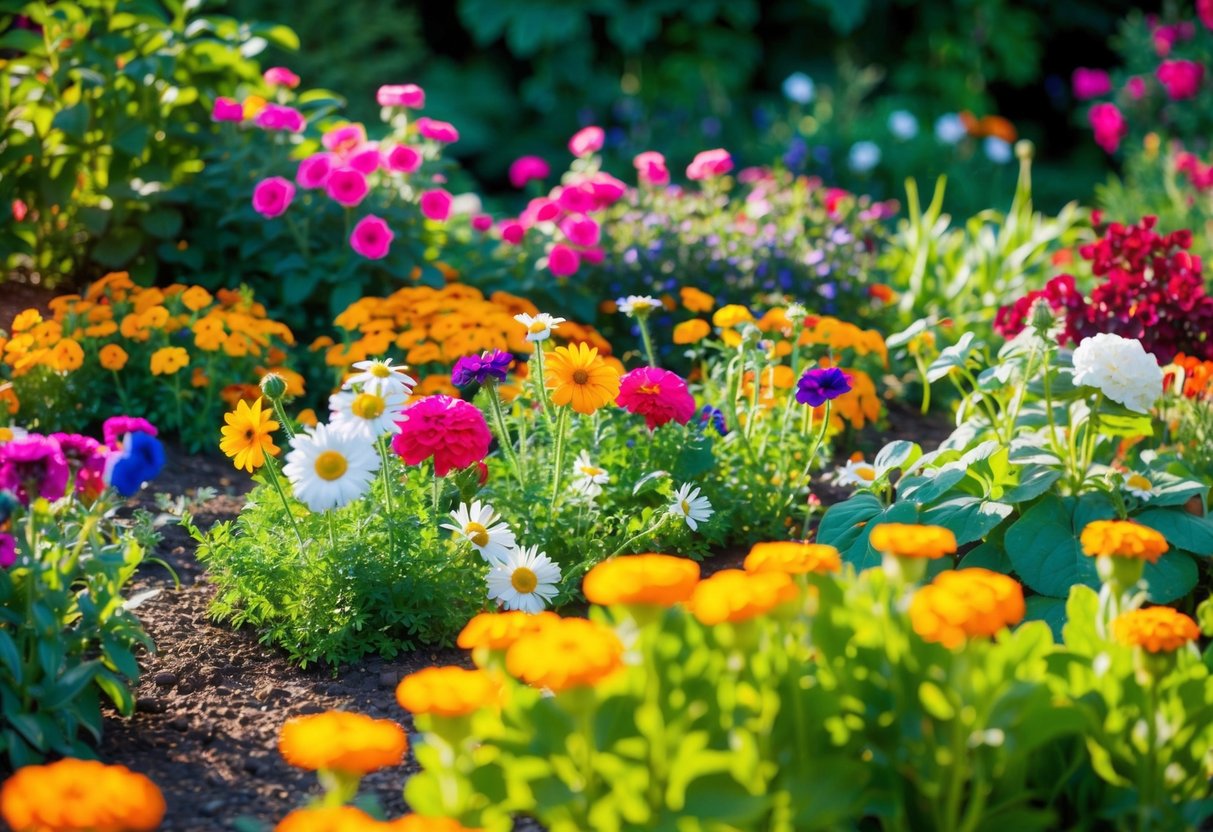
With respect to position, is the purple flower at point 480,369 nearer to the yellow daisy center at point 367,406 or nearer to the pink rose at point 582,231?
the yellow daisy center at point 367,406

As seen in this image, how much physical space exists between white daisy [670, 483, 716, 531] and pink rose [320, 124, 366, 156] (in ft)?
6.39

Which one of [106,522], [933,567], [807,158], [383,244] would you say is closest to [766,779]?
[933,567]

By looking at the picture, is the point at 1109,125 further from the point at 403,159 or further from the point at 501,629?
the point at 501,629

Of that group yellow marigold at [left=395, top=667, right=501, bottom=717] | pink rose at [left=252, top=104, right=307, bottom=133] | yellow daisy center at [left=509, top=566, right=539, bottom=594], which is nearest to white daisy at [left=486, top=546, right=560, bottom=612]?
yellow daisy center at [left=509, top=566, right=539, bottom=594]

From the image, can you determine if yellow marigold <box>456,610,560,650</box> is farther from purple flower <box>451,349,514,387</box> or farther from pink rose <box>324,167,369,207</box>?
pink rose <box>324,167,369,207</box>

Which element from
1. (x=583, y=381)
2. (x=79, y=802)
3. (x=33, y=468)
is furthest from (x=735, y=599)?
(x=33, y=468)

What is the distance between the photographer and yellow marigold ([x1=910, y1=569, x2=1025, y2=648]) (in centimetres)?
145

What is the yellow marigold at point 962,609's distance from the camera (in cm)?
145

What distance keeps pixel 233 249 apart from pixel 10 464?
2.41 m

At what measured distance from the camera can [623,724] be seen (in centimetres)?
151

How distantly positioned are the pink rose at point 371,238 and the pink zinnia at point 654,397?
53.8 inches

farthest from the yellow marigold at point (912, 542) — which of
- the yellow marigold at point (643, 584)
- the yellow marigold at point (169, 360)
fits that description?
the yellow marigold at point (169, 360)

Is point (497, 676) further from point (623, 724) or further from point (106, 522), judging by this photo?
point (106, 522)

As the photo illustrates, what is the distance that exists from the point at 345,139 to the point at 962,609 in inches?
119
